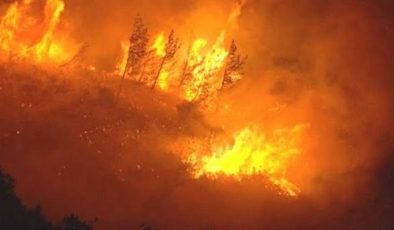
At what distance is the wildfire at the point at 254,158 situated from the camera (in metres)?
36.8

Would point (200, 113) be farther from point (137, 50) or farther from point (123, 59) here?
point (123, 59)

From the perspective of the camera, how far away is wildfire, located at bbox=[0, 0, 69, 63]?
40.0 m

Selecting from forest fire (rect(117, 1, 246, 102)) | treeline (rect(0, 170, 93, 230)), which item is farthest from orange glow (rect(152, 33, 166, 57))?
treeline (rect(0, 170, 93, 230))

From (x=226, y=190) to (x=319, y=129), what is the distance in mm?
15168

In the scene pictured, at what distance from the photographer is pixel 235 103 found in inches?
1907

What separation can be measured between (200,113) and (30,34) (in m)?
14.3

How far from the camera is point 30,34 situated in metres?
43.2

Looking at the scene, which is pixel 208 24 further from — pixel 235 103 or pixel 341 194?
pixel 341 194

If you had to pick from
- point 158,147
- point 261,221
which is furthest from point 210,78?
point 261,221

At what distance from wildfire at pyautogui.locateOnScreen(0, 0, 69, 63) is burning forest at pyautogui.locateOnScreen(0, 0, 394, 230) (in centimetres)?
14

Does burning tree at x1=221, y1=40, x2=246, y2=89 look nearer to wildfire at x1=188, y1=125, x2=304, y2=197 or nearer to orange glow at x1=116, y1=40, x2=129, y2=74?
wildfire at x1=188, y1=125, x2=304, y2=197

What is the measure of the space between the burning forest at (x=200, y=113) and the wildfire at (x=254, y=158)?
113 mm

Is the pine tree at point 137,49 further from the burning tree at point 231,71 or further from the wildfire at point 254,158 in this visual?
the wildfire at point 254,158

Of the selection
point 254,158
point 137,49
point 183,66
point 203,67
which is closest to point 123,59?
point 137,49
